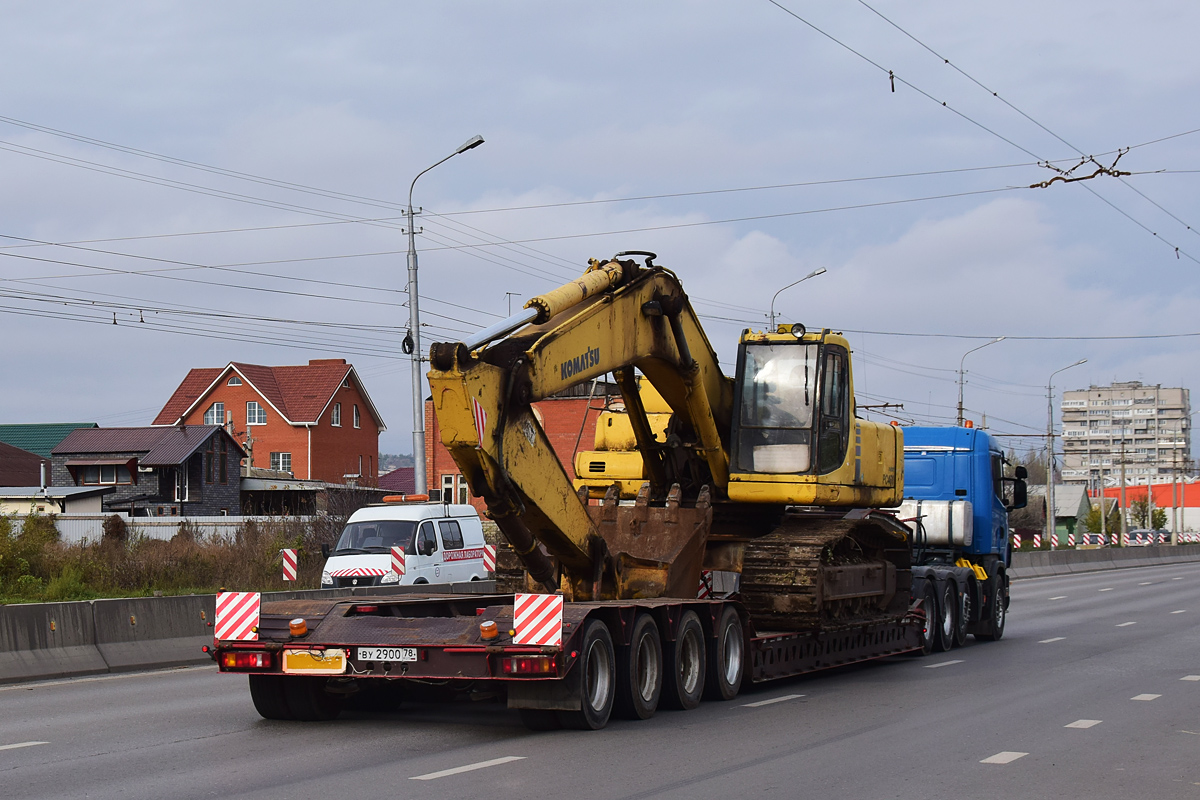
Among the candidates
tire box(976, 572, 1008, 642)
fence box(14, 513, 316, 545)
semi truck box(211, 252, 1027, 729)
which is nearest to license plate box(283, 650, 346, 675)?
semi truck box(211, 252, 1027, 729)

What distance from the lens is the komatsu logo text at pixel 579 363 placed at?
10.9 m

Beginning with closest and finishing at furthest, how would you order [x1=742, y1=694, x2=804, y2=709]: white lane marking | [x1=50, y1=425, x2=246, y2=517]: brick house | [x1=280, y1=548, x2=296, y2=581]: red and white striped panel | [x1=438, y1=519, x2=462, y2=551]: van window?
[x1=742, y1=694, x2=804, y2=709]: white lane marking, [x1=280, y1=548, x2=296, y2=581]: red and white striped panel, [x1=438, y1=519, x2=462, y2=551]: van window, [x1=50, y1=425, x2=246, y2=517]: brick house

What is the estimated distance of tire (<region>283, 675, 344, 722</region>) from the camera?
Answer: 11375 millimetres

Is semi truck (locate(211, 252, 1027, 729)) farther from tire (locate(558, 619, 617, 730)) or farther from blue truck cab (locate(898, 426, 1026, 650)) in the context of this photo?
blue truck cab (locate(898, 426, 1026, 650))

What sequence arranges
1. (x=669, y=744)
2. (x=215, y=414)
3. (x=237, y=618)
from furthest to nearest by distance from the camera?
(x=215, y=414) < (x=237, y=618) < (x=669, y=744)

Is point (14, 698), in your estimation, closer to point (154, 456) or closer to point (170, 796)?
point (170, 796)

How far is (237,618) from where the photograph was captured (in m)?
11.2

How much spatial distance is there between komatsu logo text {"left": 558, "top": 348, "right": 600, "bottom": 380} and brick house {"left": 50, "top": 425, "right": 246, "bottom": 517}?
5055cm

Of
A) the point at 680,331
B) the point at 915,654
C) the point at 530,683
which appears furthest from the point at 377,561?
the point at 530,683

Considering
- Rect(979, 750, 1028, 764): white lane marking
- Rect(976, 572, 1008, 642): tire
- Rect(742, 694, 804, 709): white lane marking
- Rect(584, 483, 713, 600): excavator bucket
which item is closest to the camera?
Rect(979, 750, 1028, 764): white lane marking

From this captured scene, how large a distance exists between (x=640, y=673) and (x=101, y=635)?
7540 mm

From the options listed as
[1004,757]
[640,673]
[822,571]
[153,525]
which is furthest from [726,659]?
[153,525]

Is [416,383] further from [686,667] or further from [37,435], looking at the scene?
[37,435]

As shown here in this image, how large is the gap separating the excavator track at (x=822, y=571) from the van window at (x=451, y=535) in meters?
10.2
